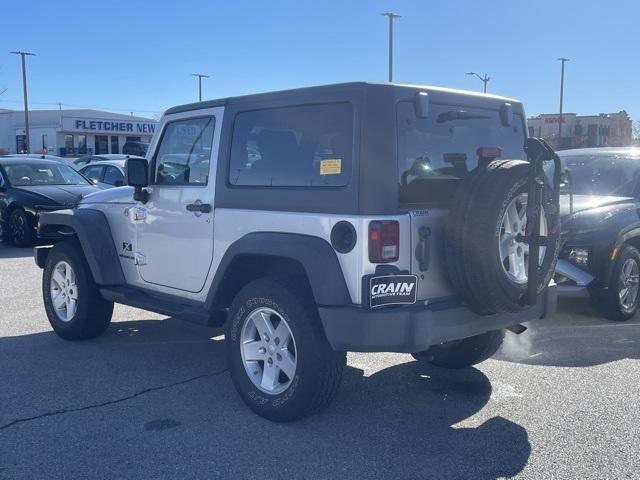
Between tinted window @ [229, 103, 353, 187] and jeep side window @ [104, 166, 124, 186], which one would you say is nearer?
tinted window @ [229, 103, 353, 187]

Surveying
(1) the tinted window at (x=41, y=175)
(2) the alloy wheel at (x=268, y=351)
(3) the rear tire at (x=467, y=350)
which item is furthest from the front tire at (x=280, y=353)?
(1) the tinted window at (x=41, y=175)

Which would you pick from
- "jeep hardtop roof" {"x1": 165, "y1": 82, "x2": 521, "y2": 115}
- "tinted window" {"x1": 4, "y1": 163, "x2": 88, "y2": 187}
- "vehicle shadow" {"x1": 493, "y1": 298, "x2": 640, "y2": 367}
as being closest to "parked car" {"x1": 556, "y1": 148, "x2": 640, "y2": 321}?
"vehicle shadow" {"x1": 493, "y1": 298, "x2": 640, "y2": 367}

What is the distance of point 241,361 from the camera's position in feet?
14.2

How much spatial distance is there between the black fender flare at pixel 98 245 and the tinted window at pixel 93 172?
9.26 metres

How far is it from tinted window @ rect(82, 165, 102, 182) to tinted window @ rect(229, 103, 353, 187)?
1095 cm

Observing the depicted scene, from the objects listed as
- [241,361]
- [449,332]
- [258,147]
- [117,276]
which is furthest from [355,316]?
[117,276]

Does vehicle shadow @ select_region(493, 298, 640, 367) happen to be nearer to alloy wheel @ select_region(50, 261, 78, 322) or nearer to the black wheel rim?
alloy wheel @ select_region(50, 261, 78, 322)

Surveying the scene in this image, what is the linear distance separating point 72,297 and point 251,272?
2311mm

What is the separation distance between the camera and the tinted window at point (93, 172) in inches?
579

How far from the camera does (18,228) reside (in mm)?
12016

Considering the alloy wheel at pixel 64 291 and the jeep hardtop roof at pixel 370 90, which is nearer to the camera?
the jeep hardtop roof at pixel 370 90

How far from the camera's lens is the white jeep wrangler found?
145 inches

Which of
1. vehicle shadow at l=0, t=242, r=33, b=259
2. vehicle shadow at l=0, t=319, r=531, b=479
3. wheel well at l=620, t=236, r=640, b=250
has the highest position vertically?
wheel well at l=620, t=236, r=640, b=250

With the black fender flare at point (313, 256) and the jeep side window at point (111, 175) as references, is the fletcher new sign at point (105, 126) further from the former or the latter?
the black fender flare at point (313, 256)
